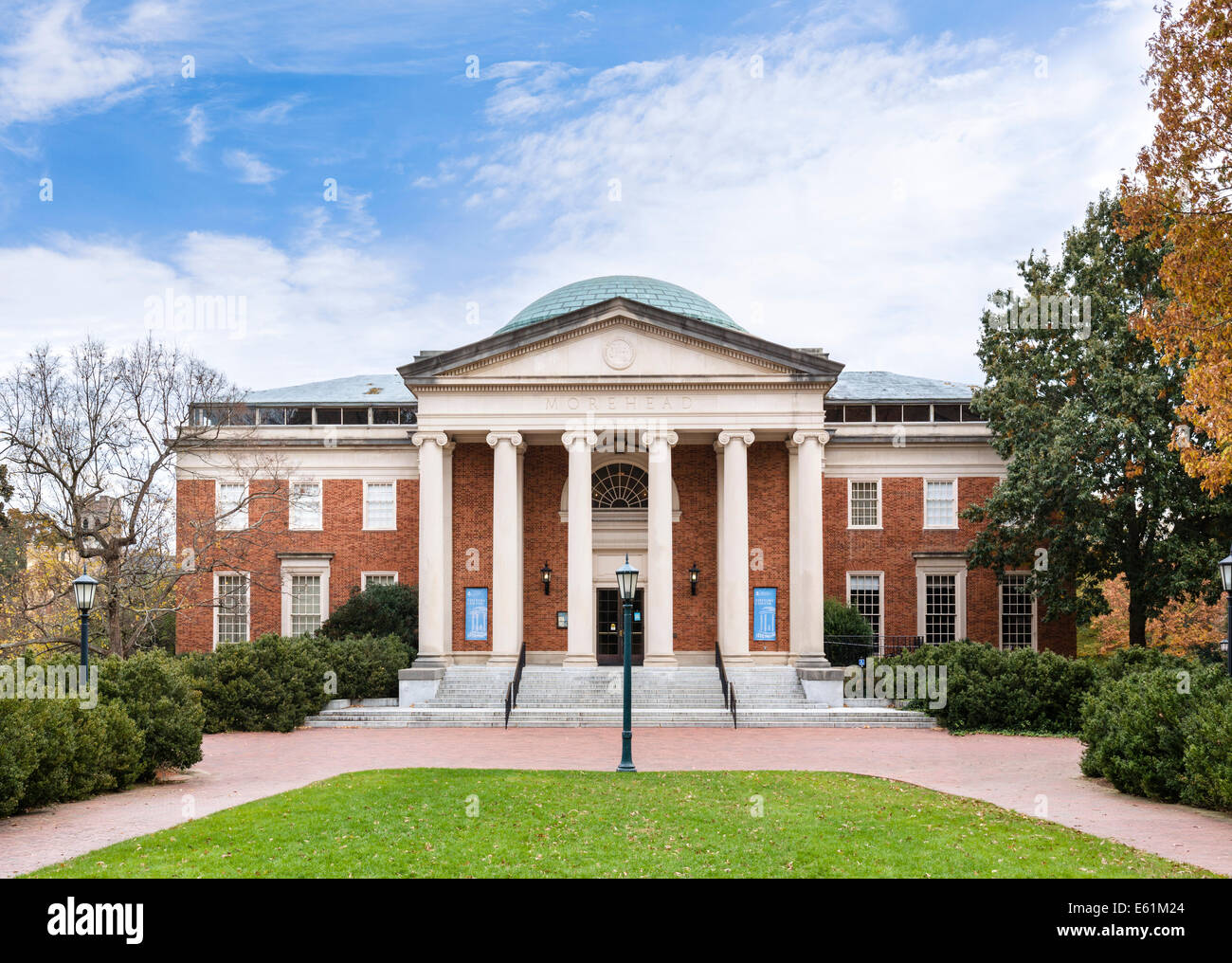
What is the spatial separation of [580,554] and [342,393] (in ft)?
46.5

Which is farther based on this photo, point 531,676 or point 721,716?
point 531,676

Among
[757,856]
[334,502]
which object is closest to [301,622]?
[334,502]

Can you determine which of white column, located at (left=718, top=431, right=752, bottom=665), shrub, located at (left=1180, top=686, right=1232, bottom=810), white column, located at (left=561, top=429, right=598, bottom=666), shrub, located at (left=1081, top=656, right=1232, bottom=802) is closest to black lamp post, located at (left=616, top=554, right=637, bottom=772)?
shrub, located at (left=1081, top=656, right=1232, bottom=802)

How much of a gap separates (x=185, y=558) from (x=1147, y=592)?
88.4ft

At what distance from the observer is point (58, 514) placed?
80.1 ft

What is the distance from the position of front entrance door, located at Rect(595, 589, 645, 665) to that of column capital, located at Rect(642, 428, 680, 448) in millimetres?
5426

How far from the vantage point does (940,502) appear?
3553 centimetres

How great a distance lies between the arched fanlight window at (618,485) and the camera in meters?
33.4

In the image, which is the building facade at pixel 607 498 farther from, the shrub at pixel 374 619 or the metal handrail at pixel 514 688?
the shrub at pixel 374 619

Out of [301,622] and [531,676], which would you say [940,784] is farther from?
[301,622]

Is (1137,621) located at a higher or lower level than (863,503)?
lower

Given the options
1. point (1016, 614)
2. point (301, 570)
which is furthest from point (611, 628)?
point (1016, 614)

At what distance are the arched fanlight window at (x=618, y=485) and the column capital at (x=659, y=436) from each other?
325 cm

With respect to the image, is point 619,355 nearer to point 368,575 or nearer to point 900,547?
point 368,575
